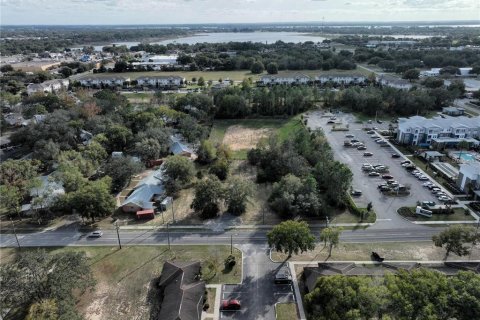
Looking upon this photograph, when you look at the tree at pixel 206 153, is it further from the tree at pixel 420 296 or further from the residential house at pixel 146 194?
the tree at pixel 420 296

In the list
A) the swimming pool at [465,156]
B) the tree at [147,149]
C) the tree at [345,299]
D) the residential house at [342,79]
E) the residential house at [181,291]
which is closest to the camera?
the tree at [345,299]

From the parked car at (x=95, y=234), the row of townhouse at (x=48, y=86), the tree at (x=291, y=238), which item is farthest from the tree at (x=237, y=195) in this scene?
the row of townhouse at (x=48, y=86)

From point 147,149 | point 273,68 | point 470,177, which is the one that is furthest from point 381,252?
point 273,68

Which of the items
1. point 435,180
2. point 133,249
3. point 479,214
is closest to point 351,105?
point 435,180

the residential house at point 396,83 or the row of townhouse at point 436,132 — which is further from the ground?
the residential house at point 396,83

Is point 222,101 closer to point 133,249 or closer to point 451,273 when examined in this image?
point 133,249

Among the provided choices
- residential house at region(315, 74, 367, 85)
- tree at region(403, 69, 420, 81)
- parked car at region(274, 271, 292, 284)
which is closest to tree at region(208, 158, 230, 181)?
parked car at region(274, 271, 292, 284)
